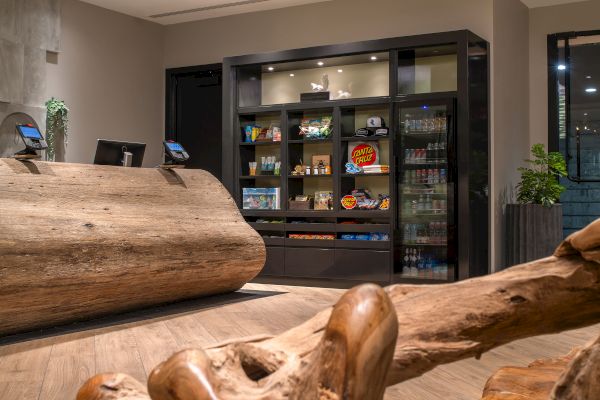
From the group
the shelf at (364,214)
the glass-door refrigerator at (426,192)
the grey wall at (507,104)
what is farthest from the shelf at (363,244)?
the grey wall at (507,104)

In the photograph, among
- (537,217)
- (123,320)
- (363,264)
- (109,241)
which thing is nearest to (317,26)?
(363,264)

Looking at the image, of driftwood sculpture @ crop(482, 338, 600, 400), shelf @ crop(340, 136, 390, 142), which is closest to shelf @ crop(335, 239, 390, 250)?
shelf @ crop(340, 136, 390, 142)

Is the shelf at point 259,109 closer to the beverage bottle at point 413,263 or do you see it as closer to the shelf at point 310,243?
the shelf at point 310,243

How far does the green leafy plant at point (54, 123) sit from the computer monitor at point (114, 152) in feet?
7.69

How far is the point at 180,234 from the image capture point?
5.24 meters

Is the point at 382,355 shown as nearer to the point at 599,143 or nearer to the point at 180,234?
the point at 180,234

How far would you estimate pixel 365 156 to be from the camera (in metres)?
7.20

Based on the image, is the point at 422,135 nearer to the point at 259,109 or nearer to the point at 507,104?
the point at 507,104

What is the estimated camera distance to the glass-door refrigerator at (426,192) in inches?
261

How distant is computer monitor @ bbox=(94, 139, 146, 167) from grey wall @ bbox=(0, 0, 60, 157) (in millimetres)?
2097

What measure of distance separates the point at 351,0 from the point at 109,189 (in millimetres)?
4119

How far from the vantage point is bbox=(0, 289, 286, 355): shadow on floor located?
13.9 ft

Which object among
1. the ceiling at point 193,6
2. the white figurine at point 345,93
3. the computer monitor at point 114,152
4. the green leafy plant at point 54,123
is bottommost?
the computer monitor at point 114,152

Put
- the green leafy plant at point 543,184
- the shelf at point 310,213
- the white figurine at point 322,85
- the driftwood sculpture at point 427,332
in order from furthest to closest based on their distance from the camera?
the white figurine at point 322,85 < the shelf at point 310,213 < the green leafy plant at point 543,184 < the driftwood sculpture at point 427,332
